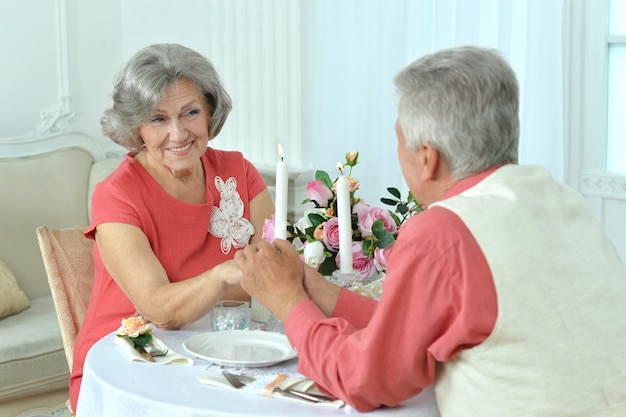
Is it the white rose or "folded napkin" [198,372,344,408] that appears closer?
"folded napkin" [198,372,344,408]

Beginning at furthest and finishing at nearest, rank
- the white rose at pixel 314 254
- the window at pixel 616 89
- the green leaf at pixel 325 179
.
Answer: the window at pixel 616 89 < the green leaf at pixel 325 179 < the white rose at pixel 314 254

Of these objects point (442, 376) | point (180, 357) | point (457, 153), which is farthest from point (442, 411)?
point (180, 357)

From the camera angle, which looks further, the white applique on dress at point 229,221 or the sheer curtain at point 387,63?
the sheer curtain at point 387,63

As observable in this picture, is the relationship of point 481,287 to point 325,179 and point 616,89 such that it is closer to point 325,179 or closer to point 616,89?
point 325,179

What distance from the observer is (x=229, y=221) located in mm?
2445

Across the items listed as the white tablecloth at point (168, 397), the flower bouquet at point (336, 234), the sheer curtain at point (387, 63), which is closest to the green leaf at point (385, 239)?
the flower bouquet at point (336, 234)

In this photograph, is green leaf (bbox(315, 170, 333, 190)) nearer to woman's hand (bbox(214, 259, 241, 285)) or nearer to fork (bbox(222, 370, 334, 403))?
woman's hand (bbox(214, 259, 241, 285))

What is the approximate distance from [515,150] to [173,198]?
105 cm

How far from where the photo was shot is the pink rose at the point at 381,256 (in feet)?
6.60

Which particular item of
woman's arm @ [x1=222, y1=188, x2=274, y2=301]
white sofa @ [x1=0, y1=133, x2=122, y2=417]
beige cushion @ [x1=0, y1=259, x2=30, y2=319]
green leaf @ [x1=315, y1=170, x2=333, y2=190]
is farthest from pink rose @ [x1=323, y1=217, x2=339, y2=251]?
beige cushion @ [x1=0, y1=259, x2=30, y2=319]

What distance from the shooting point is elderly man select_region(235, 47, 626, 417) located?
1408 mm

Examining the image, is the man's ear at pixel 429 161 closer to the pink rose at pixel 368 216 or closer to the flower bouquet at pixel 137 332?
the pink rose at pixel 368 216

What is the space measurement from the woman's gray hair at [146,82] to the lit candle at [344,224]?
0.62 m

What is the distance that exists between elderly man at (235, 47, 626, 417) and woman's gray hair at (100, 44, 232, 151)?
3.05 feet
